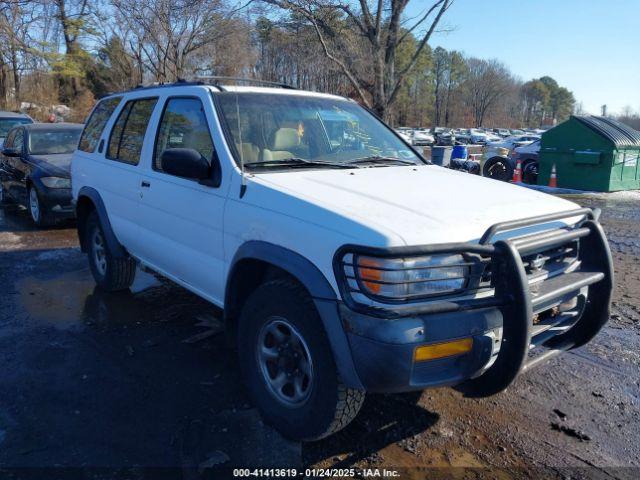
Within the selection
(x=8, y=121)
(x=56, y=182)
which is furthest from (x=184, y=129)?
(x=8, y=121)

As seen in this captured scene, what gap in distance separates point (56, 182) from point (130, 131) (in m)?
4.42

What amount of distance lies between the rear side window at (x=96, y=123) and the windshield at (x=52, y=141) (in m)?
4.11

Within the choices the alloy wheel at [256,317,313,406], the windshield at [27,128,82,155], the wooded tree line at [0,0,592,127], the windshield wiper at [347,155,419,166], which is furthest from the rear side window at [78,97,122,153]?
the wooded tree line at [0,0,592,127]

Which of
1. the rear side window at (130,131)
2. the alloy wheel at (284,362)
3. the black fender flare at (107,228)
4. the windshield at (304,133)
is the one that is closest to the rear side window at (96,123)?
the rear side window at (130,131)

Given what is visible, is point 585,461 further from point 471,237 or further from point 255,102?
point 255,102

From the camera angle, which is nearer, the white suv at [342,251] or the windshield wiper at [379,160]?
the white suv at [342,251]

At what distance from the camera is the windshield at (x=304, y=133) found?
145 inches

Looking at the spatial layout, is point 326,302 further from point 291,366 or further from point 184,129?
point 184,129

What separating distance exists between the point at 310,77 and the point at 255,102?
19.2 m

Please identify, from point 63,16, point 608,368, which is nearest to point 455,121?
point 63,16

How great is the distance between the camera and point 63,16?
33125mm

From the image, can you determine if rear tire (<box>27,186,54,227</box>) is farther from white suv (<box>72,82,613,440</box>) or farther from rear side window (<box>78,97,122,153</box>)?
white suv (<box>72,82,613,440</box>)

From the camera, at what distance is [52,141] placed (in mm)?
9766

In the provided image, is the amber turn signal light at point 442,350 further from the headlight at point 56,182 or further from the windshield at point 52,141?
the windshield at point 52,141
